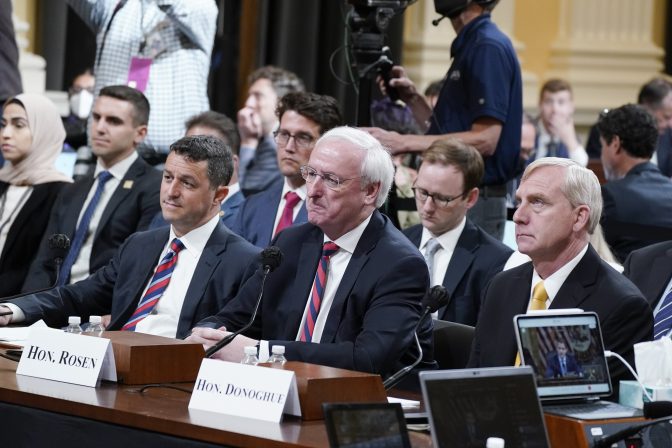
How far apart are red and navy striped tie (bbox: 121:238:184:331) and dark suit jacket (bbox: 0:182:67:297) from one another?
149 centimetres

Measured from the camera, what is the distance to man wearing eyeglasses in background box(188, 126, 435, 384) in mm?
3742

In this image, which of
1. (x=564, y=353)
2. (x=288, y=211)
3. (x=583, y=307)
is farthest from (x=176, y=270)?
(x=564, y=353)

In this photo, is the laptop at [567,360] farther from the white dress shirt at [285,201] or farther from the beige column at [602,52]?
the beige column at [602,52]

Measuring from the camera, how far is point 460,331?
403cm

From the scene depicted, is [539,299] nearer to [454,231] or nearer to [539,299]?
[539,299]

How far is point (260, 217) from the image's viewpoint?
18.2 feet

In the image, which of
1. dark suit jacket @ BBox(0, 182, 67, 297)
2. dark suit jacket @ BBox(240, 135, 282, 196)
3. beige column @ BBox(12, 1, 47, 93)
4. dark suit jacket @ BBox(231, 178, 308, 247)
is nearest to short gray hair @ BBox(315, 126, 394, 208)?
dark suit jacket @ BBox(231, 178, 308, 247)

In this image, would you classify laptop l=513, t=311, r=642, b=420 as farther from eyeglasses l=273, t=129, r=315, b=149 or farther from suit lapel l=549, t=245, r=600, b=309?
eyeglasses l=273, t=129, r=315, b=149

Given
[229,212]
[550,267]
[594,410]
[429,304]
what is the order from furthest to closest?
[229,212] < [550,267] < [429,304] < [594,410]

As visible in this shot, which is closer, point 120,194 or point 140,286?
point 140,286

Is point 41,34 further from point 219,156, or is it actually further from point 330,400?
point 330,400

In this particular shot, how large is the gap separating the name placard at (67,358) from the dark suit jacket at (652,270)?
1818 mm

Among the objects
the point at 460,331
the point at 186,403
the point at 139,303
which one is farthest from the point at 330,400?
the point at 139,303

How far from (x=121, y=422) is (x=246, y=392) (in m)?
0.29
